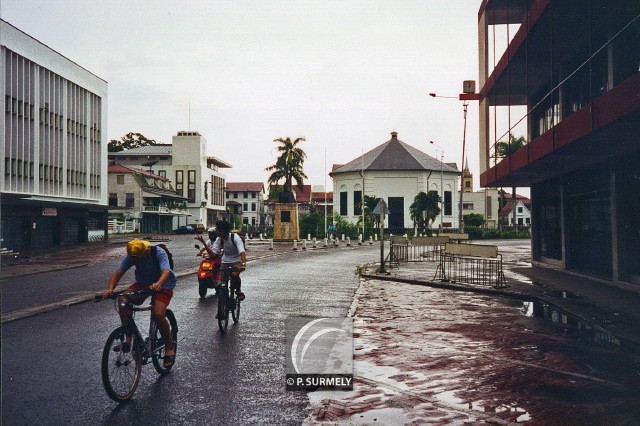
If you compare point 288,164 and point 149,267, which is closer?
point 149,267

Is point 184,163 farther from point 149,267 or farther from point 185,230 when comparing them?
point 149,267

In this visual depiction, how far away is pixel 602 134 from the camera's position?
498 inches

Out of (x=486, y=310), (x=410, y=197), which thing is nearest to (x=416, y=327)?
(x=486, y=310)

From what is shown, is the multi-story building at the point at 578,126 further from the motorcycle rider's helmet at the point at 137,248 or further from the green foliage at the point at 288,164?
the green foliage at the point at 288,164

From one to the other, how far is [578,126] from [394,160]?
6441cm

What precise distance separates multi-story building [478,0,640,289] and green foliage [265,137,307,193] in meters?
44.6

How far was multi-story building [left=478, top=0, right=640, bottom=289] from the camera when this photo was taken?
13.3 m

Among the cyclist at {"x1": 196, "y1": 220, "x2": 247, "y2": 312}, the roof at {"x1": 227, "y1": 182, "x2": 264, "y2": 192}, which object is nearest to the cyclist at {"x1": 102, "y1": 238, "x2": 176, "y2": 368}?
the cyclist at {"x1": 196, "y1": 220, "x2": 247, "y2": 312}

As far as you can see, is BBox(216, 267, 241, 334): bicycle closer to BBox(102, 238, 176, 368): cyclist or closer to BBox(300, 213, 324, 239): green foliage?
BBox(102, 238, 176, 368): cyclist

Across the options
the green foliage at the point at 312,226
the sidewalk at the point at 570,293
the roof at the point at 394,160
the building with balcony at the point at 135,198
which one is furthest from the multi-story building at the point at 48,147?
the roof at the point at 394,160

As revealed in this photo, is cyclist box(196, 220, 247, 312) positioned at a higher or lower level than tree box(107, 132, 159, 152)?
lower

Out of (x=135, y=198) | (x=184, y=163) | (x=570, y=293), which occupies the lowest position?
(x=570, y=293)

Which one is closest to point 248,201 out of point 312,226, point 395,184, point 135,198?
point 135,198

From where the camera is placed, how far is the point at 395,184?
2938 inches
